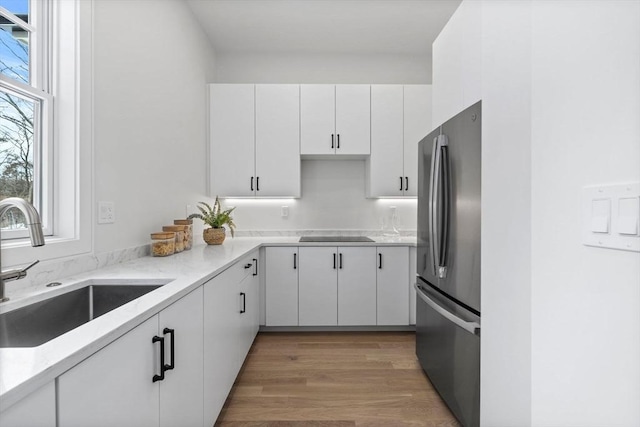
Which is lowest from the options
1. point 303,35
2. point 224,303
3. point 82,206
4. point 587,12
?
point 224,303

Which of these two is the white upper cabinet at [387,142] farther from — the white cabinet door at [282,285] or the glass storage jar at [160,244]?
A: the glass storage jar at [160,244]

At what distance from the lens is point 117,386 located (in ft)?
2.53

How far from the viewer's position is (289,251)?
2.80 meters

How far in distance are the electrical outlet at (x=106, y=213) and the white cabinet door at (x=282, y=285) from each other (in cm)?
135

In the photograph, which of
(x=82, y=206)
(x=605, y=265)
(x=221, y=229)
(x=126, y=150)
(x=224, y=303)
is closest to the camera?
(x=605, y=265)

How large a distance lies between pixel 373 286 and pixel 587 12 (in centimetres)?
236

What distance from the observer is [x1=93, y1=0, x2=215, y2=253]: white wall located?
161 cm

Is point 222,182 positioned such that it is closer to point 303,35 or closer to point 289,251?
point 289,251

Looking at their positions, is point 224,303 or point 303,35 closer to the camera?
point 224,303

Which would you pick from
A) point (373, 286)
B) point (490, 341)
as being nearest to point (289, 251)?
point (373, 286)

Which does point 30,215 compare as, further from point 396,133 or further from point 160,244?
point 396,133

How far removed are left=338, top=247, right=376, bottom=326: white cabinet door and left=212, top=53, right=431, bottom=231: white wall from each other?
650mm

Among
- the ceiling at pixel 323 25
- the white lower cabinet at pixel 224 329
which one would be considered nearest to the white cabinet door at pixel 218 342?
the white lower cabinet at pixel 224 329

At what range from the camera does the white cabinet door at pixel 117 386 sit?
2.08 feet
